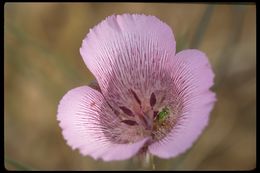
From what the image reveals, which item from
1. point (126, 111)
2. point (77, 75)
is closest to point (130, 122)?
point (126, 111)

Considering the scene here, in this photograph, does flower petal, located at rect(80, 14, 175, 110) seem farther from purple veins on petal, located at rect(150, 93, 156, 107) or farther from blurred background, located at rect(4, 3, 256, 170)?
blurred background, located at rect(4, 3, 256, 170)

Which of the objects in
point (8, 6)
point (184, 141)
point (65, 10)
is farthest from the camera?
point (65, 10)

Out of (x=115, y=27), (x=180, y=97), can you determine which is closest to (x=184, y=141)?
(x=180, y=97)

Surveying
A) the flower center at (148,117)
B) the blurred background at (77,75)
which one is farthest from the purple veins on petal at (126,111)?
the blurred background at (77,75)

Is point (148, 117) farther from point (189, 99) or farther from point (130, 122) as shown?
point (189, 99)

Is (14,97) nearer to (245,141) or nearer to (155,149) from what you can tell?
(245,141)

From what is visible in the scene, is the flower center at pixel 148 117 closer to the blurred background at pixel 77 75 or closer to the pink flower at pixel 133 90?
the pink flower at pixel 133 90

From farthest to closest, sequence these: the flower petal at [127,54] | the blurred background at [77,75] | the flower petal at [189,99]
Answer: the blurred background at [77,75] → the flower petal at [127,54] → the flower petal at [189,99]

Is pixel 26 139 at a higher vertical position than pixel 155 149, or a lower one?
lower
